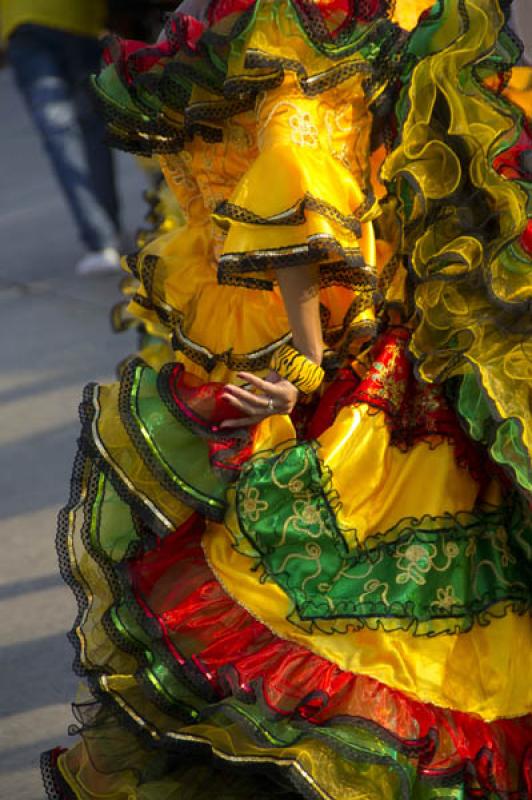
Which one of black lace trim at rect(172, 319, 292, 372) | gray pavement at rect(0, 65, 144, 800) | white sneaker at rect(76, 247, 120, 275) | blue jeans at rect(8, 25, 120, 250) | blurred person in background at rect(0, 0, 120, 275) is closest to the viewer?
black lace trim at rect(172, 319, 292, 372)

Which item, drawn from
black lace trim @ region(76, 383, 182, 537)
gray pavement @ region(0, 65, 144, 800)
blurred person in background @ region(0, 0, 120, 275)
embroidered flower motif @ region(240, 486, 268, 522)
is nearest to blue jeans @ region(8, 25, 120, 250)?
blurred person in background @ region(0, 0, 120, 275)

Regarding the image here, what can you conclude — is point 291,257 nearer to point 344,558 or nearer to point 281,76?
point 281,76

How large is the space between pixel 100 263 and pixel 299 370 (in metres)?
4.02

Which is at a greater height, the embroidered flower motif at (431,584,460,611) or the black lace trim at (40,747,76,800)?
the embroidered flower motif at (431,584,460,611)

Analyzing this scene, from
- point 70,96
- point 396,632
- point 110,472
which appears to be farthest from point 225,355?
point 70,96

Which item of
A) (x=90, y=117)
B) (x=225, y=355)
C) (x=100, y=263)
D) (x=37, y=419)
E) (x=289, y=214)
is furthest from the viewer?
(x=100, y=263)

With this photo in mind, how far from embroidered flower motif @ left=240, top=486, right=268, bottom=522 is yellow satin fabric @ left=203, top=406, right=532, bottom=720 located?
0.03m

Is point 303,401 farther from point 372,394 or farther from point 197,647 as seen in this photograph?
point 197,647

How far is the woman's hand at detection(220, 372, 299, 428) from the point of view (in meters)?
2.20

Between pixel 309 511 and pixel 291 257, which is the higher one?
pixel 291 257

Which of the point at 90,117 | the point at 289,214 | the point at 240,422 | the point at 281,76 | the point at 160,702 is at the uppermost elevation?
the point at 281,76

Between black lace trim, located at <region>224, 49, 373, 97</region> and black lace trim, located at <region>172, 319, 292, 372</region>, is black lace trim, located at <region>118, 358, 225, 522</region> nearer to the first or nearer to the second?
black lace trim, located at <region>172, 319, 292, 372</region>

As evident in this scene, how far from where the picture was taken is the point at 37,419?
4.75 m

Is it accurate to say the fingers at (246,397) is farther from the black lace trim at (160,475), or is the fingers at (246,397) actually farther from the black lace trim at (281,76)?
the black lace trim at (281,76)
